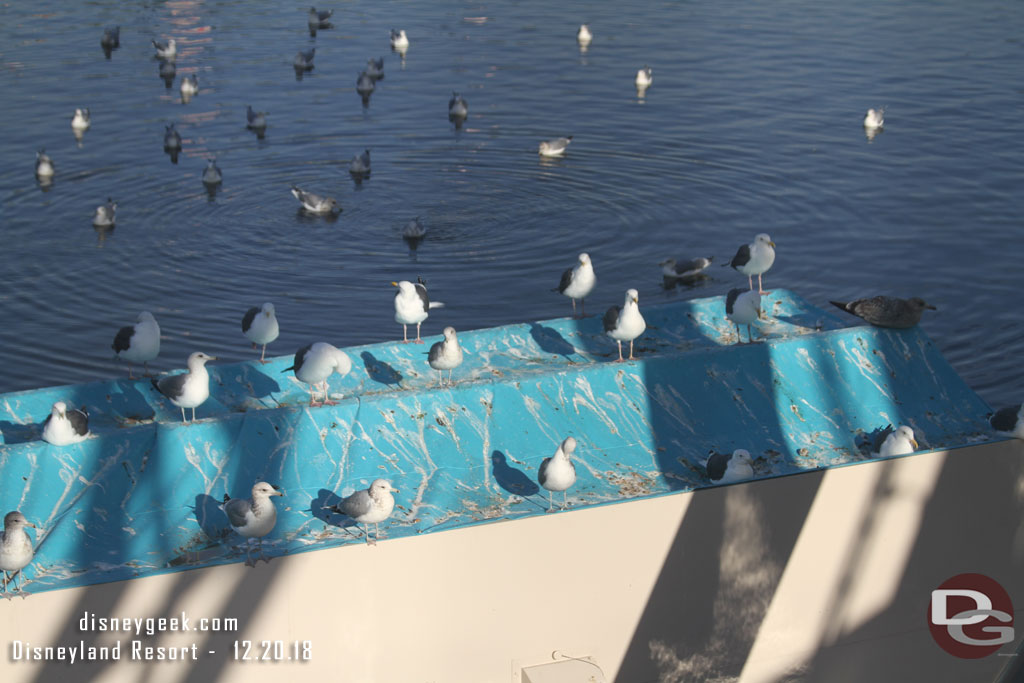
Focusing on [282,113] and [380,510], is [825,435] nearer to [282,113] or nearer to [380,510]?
[380,510]

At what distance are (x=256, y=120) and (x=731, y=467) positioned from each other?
16.2 metres

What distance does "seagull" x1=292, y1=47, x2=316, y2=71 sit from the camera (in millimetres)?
27719

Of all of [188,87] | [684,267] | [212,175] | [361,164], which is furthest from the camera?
[188,87]

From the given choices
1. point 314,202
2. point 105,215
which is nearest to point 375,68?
point 314,202

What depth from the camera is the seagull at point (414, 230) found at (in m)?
17.7

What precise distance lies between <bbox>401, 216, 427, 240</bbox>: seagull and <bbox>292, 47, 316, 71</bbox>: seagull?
11628 millimetres

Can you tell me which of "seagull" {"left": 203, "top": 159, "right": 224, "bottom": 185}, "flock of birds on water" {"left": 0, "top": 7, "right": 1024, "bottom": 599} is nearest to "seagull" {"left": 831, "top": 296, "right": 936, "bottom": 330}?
Answer: "flock of birds on water" {"left": 0, "top": 7, "right": 1024, "bottom": 599}

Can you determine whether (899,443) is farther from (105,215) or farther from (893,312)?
(105,215)

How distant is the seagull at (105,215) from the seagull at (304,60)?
10.2 metres

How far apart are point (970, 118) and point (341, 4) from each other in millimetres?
20252

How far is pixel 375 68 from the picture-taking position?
26.8m

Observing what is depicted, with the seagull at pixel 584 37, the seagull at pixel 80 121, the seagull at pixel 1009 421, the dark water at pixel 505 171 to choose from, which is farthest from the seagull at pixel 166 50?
the seagull at pixel 1009 421

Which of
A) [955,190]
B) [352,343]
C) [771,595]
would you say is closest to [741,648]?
[771,595]

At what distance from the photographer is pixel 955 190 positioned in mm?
20359
